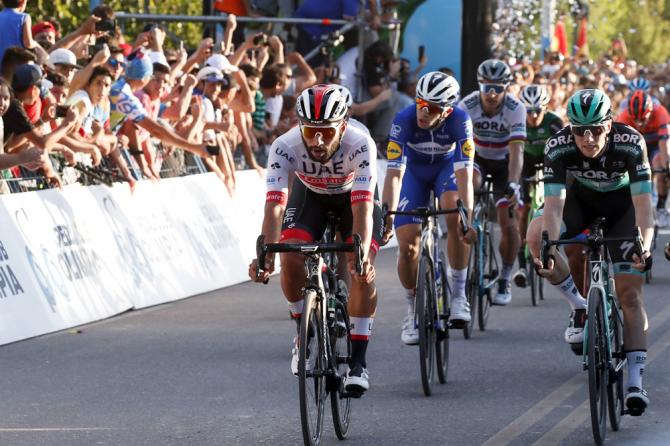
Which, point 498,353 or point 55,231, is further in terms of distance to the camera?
point 55,231

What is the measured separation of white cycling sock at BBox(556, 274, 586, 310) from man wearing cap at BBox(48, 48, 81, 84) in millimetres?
5940

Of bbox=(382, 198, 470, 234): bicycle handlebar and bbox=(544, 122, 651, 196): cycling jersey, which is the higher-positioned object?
bbox=(544, 122, 651, 196): cycling jersey

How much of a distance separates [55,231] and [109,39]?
8.83 ft

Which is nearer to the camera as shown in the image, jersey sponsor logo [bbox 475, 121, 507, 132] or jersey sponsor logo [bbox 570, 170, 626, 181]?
jersey sponsor logo [bbox 570, 170, 626, 181]

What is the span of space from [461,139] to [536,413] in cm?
282

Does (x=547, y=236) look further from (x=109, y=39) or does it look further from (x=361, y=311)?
(x=109, y=39)

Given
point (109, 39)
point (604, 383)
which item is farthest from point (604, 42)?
point (604, 383)

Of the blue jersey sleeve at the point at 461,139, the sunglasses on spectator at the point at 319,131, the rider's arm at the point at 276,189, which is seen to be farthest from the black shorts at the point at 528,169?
the sunglasses on spectator at the point at 319,131

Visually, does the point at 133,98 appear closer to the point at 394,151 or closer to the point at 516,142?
the point at 516,142

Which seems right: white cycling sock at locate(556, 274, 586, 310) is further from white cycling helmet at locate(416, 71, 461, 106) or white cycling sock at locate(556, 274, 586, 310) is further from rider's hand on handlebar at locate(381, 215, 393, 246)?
white cycling helmet at locate(416, 71, 461, 106)

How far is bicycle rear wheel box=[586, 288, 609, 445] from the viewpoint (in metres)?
8.13

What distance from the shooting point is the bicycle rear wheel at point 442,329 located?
10453 millimetres

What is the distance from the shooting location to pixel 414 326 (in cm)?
1070

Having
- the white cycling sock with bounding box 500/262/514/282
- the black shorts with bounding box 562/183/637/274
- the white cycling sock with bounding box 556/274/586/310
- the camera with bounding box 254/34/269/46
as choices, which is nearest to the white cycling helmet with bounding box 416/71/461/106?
the black shorts with bounding box 562/183/637/274
